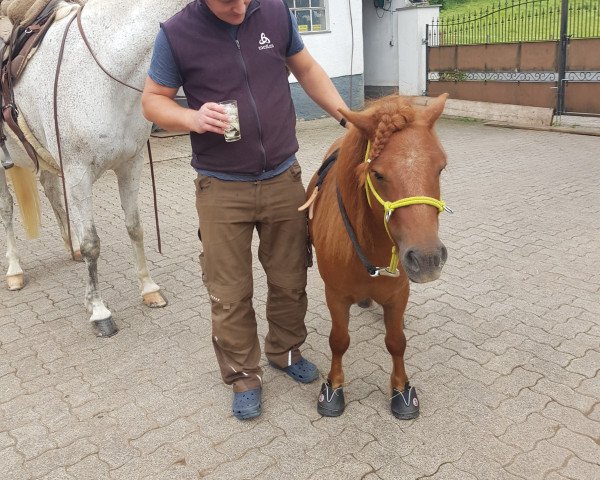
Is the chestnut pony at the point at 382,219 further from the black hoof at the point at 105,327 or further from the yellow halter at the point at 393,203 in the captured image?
the black hoof at the point at 105,327

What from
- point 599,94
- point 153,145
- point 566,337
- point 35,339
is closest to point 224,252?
point 35,339

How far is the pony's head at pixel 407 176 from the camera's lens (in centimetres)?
189

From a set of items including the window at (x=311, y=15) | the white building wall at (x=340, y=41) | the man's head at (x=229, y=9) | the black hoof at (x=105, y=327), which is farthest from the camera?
the white building wall at (x=340, y=41)

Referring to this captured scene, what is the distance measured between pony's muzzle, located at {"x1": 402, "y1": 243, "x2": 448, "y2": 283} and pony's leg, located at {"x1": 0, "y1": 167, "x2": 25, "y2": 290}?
382 centimetres

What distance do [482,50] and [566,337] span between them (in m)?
9.04

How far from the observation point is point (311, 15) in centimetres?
1177

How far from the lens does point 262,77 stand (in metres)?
2.49

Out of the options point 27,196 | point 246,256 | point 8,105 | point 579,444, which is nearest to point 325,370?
point 246,256

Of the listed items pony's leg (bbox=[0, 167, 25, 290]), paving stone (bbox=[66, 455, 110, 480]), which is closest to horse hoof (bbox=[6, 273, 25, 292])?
pony's leg (bbox=[0, 167, 25, 290])

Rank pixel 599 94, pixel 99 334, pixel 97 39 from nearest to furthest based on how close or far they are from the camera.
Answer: pixel 97 39 < pixel 99 334 < pixel 599 94

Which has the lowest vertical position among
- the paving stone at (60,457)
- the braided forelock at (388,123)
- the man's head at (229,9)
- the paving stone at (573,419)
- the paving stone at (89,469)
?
the paving stone at (89,469)

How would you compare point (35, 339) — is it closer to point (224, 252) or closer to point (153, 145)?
point (224, 252)

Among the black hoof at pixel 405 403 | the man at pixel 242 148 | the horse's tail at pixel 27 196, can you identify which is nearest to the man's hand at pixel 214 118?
the man at pixel 242 148

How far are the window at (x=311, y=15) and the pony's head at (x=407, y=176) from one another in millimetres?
10158
